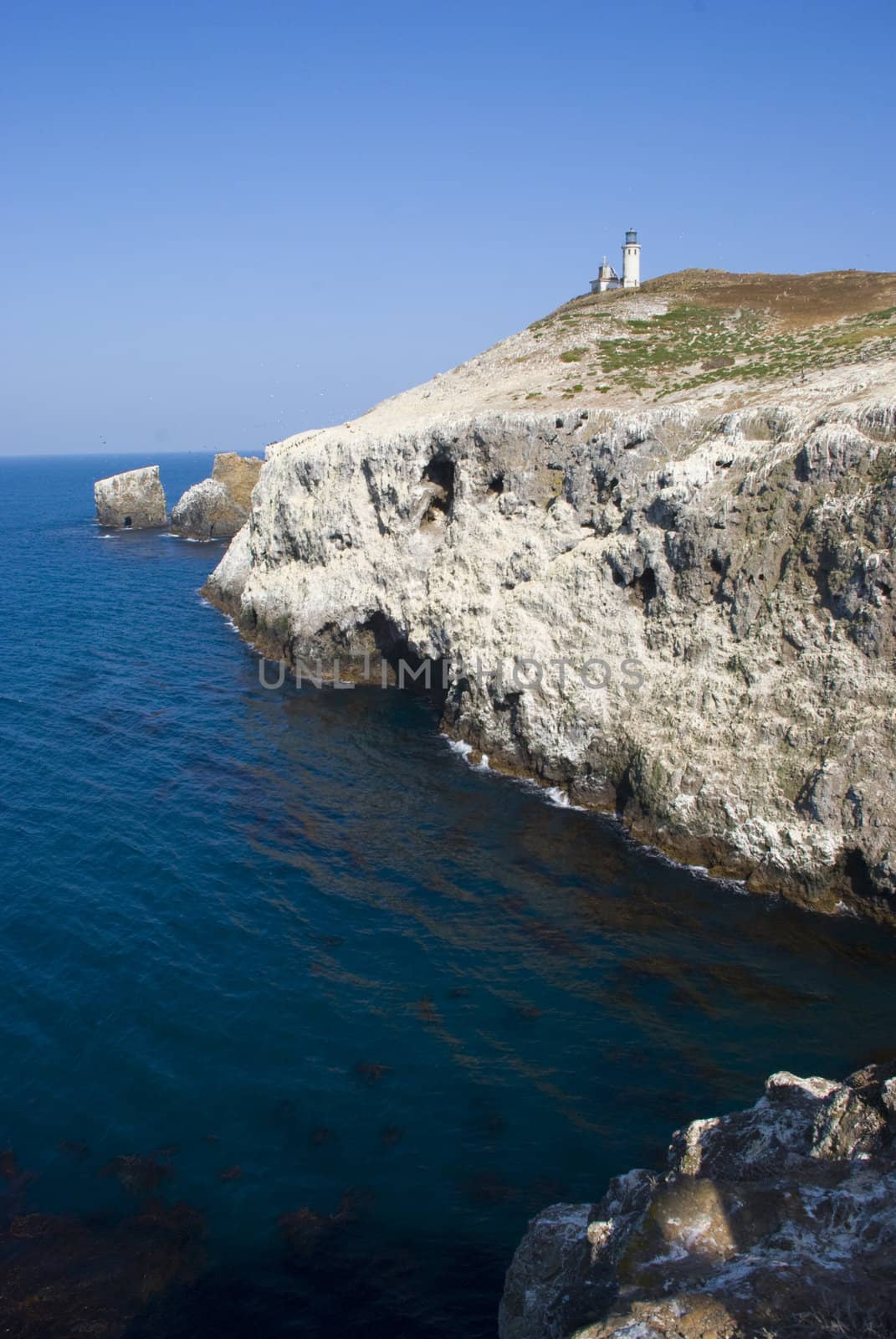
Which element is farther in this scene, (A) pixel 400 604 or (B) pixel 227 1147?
(A) pixel 400 604

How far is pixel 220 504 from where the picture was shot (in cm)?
11544

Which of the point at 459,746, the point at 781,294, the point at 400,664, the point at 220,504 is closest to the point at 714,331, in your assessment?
the point at 781,294

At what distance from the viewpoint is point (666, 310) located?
65.2 m

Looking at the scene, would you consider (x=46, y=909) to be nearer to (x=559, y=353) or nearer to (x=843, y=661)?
(x=843, y=661)

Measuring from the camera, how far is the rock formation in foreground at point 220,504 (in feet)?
379

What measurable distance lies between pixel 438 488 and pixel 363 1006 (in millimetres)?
33528

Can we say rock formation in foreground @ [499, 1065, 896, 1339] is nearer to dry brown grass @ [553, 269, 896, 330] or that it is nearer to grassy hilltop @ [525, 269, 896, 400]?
grassy hilltop @ [525, 269, 896, 400]

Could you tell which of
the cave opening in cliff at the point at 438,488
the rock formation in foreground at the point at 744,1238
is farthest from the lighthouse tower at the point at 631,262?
the rock formation in foreground at the point at 744,1238

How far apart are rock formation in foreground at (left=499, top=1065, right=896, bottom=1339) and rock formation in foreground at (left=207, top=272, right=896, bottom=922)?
17.4m

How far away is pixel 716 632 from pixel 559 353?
99.5 ft

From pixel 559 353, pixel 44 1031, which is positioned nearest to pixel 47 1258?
pixel 44 1031

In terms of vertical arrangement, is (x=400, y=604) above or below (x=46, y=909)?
above

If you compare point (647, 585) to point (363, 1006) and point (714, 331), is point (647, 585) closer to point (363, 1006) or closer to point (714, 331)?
point (363, 1006)

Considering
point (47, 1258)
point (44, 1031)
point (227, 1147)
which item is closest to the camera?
point (47, 1258)
